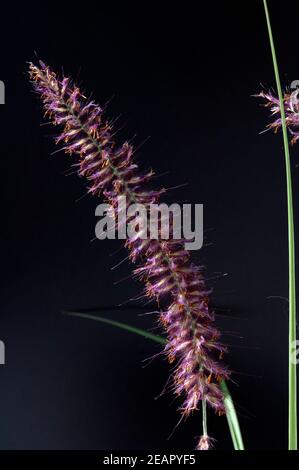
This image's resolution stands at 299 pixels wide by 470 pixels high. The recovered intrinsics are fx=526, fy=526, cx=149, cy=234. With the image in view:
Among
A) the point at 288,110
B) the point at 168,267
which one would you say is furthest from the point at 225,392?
the point at 288,110

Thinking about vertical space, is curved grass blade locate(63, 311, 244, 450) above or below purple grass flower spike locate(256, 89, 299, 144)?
below

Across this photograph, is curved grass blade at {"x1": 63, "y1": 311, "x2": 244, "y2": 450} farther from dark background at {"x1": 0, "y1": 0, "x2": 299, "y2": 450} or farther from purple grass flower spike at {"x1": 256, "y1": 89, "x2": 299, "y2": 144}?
purple grass flower spike at {"x1": 256, "y1": 89, "x2": 299, "y2": 144}

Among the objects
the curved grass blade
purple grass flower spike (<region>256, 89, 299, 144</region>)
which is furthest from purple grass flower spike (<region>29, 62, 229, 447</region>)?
purple grass flower spike (<region>256, 89, 299, 144</region>)

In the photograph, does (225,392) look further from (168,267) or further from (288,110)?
(288,110)

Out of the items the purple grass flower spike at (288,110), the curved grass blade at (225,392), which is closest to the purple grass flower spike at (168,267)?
the curved grass blade at (225,392)

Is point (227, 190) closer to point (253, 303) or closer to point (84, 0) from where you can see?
point (253, 303)

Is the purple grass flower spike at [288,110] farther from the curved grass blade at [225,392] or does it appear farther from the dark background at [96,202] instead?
the curved grass blade at [225,392]

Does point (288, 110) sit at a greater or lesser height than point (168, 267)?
greater
